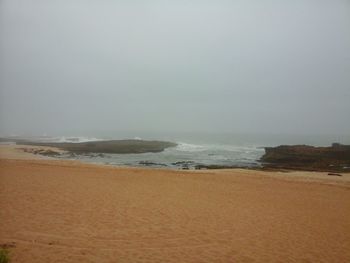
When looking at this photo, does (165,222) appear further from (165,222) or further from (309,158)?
(309,158)

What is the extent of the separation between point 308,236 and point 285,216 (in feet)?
5.44

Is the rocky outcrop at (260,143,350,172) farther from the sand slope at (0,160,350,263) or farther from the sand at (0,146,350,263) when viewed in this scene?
the sand at (0,146,350,263)

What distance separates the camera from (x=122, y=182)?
44.1ft

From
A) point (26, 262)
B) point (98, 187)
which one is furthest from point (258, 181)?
point (26, 262)

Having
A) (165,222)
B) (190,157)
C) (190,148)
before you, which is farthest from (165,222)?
(190,148)

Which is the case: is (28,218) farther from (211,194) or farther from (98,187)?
(211,194)

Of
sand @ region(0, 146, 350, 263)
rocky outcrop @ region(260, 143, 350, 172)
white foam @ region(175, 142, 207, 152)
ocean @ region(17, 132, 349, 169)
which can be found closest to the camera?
sand @ region(0, 146, 350, 263)

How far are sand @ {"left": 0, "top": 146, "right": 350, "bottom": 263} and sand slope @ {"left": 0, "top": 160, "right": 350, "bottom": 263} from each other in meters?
0.02

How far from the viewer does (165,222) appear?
25.5 feet

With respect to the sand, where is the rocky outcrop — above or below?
above

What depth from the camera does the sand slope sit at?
5863 mm

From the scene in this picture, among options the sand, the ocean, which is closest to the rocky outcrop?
the ocean

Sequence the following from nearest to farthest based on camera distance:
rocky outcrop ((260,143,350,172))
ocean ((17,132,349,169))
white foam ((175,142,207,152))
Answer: rocky outcrop ((260,143,350,172))
ocean ((17,132,349,169))
white foam ((175,142,207,152))

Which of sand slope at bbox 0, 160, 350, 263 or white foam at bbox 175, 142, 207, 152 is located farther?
white foam at bbox 175, 142, 207, 152
